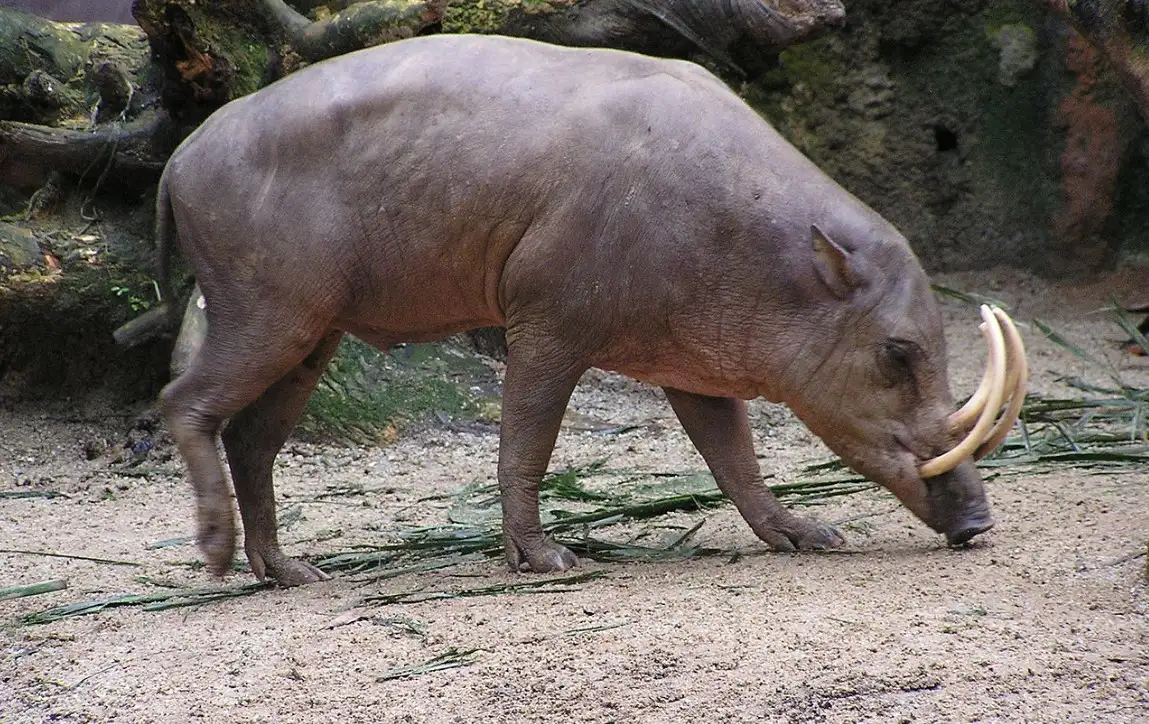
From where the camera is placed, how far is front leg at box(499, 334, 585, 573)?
447cm

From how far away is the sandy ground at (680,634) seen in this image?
10.1 feet

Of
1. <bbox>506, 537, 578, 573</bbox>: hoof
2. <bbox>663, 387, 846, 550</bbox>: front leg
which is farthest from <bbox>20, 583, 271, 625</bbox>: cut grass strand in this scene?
<bbox>663, 387, 846, 550</bbox>: front leg

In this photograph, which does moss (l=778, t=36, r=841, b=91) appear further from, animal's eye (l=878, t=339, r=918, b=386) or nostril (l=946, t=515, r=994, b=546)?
nostril (l=946, t=515, r=994, b=546)

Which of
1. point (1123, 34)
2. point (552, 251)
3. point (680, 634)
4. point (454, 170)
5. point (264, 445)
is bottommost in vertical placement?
point (264, 445)

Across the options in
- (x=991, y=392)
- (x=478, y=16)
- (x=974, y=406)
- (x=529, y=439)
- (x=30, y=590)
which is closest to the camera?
(x=991, y=392)

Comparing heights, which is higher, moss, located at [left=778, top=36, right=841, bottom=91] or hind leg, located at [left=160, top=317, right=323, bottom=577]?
moss, located at [left=778, top=36, right=841, bottom=91]

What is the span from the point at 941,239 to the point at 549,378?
19.6ft

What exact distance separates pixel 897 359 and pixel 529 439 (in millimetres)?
1256

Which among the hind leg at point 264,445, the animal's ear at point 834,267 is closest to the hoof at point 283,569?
the hind leg at point 264,445

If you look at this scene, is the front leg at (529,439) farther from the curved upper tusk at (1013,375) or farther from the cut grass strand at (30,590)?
the cut grass strand at (30,590)

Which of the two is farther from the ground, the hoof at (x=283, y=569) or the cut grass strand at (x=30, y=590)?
the hoof at (x=283, y=569)

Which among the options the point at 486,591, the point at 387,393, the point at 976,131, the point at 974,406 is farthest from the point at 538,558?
the point at 976,131

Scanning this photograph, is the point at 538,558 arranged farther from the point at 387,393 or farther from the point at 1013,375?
the point at 387,393

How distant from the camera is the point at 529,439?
A: 14.9 feet
